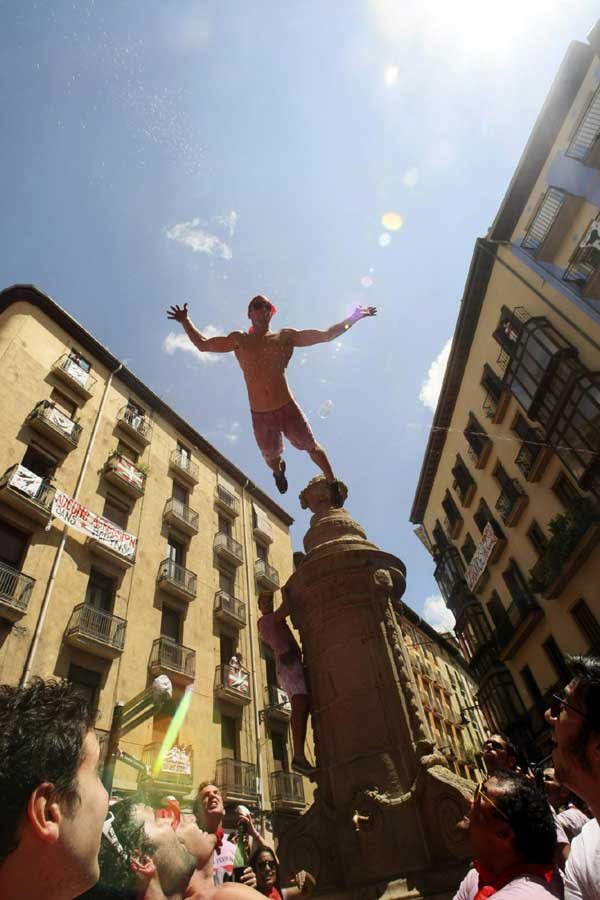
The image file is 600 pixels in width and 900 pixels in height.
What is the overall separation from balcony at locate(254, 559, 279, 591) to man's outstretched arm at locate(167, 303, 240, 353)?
18.4 m

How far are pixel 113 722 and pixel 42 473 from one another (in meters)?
8.02

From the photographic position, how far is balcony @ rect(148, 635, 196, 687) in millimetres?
15422

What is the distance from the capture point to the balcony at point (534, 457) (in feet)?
62.4

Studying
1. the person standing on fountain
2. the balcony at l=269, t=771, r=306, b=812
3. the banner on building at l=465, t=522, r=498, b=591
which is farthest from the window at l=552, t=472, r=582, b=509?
the person standing on fountain

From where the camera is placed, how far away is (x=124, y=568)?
16531 mm

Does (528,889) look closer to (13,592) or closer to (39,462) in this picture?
(13,592)

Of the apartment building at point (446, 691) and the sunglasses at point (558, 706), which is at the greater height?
the apartment building at point (446, 691)

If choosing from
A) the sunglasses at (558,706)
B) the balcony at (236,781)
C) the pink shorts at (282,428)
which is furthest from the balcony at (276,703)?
the sunglasses at (558,706)

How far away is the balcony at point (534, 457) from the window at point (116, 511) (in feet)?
52.8

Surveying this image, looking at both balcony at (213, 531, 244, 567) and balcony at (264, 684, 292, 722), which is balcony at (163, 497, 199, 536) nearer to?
balcony at (213, 531, 244, 567)

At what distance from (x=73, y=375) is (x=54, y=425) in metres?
3.14

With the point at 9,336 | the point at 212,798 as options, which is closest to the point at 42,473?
the point at 9,336

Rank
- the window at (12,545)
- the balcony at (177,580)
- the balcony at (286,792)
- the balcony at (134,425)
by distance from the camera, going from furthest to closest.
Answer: the balcony at (134,425) → the balcony at (177,580) → the balcony at (286,792) → the window at (12,545)

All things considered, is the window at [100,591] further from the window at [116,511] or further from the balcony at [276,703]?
the balcony at [276,703]
